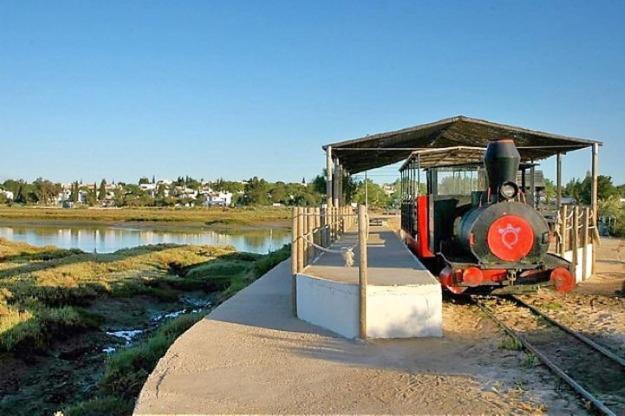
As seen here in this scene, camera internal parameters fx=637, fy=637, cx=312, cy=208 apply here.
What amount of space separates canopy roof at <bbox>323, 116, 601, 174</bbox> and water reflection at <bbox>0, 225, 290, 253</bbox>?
77.7ft

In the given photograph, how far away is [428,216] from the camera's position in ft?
40.1

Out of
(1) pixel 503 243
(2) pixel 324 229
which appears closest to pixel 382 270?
(1) pixel 503 243

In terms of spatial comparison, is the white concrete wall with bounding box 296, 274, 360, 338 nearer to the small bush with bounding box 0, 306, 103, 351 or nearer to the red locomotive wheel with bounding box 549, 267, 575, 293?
the red locomotive wheel with bounding box 549, 267, 575, 293

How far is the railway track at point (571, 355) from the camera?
19.8ft

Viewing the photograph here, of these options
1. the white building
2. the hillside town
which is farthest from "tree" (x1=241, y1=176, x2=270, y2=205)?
the white building

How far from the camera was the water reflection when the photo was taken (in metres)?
48.4

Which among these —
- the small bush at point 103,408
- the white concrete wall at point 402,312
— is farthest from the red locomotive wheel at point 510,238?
the small bush at point 103,408

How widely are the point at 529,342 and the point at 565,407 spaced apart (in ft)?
8.84

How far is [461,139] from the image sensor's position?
2148 cm

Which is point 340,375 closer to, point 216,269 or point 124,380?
point 124,380

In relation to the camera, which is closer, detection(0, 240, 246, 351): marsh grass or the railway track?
the railway track

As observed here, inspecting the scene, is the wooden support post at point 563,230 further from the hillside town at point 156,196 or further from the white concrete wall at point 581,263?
the hillside town at point 156,196

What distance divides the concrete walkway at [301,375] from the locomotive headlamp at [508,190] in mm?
2618

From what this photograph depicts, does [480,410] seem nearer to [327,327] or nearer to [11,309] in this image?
[327,327]
